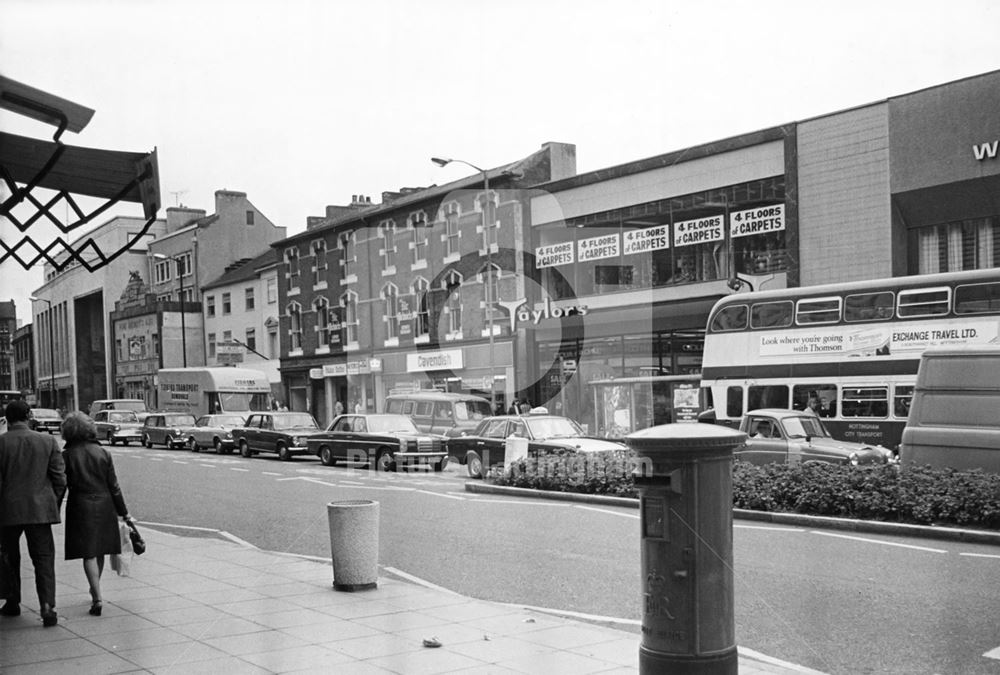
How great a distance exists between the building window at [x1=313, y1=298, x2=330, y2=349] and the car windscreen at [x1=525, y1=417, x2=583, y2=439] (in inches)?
1211

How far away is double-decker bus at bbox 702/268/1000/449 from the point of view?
1912 centimetres

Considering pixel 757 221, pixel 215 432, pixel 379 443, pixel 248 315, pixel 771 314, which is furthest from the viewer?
pixel 248 315

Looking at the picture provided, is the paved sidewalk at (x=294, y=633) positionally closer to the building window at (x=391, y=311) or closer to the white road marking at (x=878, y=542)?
the white road marking at (x=878, y=542)

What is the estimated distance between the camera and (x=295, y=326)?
52.5m

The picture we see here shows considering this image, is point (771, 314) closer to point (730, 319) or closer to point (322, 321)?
point (730, 319)

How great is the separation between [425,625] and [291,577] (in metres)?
2.70

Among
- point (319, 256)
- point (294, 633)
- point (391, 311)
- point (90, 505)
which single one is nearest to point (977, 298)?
point (294, 633)

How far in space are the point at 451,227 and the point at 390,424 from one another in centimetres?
1784

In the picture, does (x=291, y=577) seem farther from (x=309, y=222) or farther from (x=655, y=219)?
(x=309, y=222)

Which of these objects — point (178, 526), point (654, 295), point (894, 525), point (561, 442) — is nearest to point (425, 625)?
point (894, 525)

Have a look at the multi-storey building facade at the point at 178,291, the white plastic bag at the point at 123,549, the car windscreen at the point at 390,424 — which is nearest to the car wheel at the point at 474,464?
the car windscreen at the point at 390,424

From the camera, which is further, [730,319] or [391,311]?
[391,311]

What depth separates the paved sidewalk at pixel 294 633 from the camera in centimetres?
634

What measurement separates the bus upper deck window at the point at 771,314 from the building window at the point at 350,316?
28.6m
